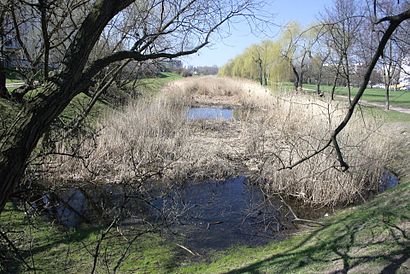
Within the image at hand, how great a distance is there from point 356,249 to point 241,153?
720 cm

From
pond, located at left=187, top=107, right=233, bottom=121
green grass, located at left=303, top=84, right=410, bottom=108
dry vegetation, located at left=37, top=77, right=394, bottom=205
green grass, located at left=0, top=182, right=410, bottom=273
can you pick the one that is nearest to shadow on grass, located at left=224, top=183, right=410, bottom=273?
green grass, located at left=0, top=182, right=410, bottom=273

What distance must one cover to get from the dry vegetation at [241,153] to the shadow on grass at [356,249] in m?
1.13

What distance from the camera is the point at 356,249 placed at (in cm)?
427

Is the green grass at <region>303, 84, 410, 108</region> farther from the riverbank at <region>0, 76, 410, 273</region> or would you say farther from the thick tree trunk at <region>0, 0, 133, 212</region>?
the thick tree trunk at <region>0, 0, 133, 212</region>

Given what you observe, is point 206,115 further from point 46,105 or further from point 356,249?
point 46,105

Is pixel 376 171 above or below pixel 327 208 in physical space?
above

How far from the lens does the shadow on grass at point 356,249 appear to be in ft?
12.6

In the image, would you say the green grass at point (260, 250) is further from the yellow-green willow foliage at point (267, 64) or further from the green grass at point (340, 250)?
the yellow-green willow foliage at point (267, 64)

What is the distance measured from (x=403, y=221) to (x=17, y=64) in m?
7.41

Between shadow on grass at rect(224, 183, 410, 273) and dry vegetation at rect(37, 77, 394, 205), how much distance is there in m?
1.13

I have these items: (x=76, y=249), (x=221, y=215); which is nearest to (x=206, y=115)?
(x=221, y=215)

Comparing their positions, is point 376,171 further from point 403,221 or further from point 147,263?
point 147,263

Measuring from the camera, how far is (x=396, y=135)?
486 inches

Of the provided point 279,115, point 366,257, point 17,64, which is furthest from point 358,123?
point 17,64
